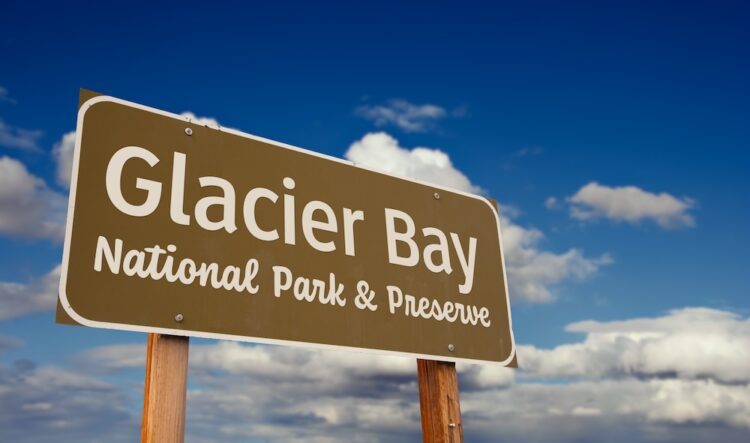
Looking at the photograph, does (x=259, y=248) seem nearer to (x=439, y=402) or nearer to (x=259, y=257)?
(x=259, y=257)

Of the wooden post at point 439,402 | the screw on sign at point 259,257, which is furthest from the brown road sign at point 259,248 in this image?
the wooden post at point 439,402

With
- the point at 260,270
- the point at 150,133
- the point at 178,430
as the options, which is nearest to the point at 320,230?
the point at 260,270

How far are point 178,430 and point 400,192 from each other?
2276mm

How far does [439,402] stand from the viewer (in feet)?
14.7

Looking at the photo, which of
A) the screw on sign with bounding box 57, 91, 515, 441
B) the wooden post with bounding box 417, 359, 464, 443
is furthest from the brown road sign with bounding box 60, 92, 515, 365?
the wooden post with bounding box 417, 359, 464, 443

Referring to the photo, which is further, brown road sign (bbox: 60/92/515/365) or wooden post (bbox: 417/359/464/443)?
wooden post (bbox: 417/359/464/443)

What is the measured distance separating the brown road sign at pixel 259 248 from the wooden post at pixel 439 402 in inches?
4.9

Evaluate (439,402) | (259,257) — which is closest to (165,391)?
(259,257)

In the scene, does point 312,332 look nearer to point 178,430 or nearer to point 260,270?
point 260,270

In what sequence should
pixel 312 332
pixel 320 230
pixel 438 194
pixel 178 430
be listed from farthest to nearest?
pixel 438 194 < pixel 320 230 < pixel 312 332 < pixel 178 430

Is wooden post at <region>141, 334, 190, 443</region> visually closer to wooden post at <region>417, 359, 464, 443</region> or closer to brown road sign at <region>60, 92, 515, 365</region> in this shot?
brown road sign at <region>60, 92, 515, 365</region>

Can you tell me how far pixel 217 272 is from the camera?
147 inches

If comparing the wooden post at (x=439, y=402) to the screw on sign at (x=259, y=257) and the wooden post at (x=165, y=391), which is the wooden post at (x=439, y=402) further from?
the wooden post at (x=165, y=391)

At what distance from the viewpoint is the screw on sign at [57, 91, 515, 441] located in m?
3.45
